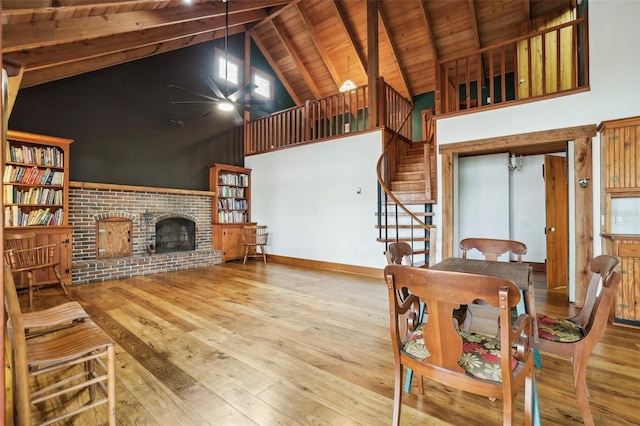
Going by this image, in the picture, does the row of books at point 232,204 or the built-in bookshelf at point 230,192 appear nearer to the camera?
the built-in bookshelf at point 230,192

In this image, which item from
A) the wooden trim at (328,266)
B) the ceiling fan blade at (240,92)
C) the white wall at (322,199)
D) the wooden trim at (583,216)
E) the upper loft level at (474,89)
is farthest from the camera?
the white wall at (322,199)

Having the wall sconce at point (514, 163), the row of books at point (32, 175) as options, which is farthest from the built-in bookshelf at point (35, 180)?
the wall sconce at point (514, 163)

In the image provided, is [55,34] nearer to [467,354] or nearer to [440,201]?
[467,354]

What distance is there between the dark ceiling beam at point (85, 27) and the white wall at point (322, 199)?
308 centimetres

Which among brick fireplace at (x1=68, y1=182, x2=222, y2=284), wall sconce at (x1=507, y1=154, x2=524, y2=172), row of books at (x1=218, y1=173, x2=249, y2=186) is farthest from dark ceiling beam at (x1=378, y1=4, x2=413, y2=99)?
brick fireplace at (x1=68, y1=182, x2=222, y2=284)

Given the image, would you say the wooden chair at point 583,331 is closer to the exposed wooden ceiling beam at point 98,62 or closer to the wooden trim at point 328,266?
the wooden trim at point 328,266

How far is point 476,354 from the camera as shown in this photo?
1.39 meters

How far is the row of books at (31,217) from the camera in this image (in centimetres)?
405

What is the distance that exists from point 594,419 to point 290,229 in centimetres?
545

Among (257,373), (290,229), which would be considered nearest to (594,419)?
(257,373)

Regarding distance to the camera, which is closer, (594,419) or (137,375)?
(594,419)

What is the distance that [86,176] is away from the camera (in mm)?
5043

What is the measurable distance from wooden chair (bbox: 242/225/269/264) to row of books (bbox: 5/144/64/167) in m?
3.47

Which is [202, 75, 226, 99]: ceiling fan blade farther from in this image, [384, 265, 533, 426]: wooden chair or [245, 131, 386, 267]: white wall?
[384, 265, 533, 426]: wooden chair
